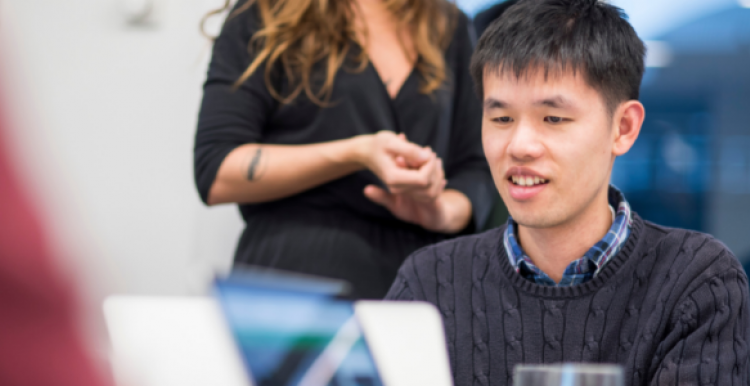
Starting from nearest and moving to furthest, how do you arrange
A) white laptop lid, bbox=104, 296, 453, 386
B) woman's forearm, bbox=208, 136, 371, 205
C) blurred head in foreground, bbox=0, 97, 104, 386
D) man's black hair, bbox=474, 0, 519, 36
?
blurred head in foreground, bbox=0, 97, 104, 386
white laptop lid, bbox=104, 296, 453, 386
woman's forearm, bbox=208, 136, 371, 205
man's black hair, bbox=474, 0, 519, 36

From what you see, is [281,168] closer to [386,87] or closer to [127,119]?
[386,87]

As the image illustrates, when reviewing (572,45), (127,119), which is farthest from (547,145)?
(127,119)

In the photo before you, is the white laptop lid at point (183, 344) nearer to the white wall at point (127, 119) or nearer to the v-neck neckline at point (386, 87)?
the v-neck neckline at point (386, 87)

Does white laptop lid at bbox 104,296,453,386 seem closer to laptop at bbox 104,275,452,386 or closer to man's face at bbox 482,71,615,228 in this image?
laptop at bbox 104,275,452,386

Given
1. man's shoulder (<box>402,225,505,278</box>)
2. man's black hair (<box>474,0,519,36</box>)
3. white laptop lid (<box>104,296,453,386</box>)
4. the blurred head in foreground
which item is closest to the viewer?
the blurred head in foreground

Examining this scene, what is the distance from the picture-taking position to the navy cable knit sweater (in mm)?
932

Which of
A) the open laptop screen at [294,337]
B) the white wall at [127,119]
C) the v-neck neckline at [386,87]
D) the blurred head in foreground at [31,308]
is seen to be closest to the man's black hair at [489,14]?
the v-neck neckline at [386,87]

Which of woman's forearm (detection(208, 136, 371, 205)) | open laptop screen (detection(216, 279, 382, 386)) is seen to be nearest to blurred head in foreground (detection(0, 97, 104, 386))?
open laptop screen (detection(216, 279, 382, 386))

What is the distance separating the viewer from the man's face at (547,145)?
1.04 meters

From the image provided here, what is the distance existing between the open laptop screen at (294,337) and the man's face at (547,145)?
0.51 m

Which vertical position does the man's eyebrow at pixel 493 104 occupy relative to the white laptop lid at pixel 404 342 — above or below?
above

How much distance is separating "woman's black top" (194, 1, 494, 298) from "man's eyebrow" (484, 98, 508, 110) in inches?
15.3

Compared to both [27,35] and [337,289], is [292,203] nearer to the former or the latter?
[337,289]

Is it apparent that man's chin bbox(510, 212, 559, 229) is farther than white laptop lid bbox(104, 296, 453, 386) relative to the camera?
Yes
